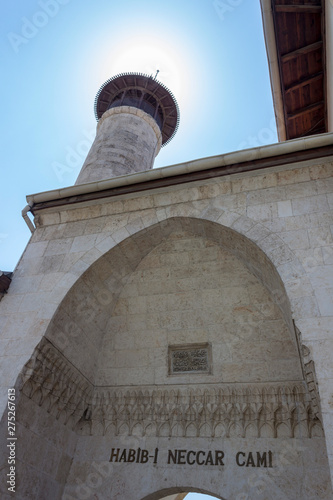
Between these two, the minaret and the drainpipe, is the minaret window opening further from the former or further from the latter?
the drainpipe

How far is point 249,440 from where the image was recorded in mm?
4746

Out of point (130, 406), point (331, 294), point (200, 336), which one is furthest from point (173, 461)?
point (331, 294)

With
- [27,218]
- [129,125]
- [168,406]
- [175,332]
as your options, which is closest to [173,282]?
[175,332]

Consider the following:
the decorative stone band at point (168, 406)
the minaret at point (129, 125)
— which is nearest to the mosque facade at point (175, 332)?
the decorative stone band at point (168, 406)

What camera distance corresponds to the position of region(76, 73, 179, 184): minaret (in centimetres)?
1005

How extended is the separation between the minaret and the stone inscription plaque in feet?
17.2

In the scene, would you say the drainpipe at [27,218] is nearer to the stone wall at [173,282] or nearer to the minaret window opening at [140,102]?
the stone wall at [173,282]

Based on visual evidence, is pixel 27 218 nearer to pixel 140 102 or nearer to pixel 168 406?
pixel 168 406

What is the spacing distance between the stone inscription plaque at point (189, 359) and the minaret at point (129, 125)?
5.24m

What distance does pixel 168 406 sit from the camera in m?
5.22

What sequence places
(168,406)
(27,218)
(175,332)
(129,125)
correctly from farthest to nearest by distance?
(129,125)
(27,218)
(175,332)
(168,406)

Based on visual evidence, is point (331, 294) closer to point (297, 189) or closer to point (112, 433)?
point (297, 189)

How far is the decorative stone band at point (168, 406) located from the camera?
4676 millimetres

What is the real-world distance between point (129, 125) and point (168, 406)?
8.47 metres
